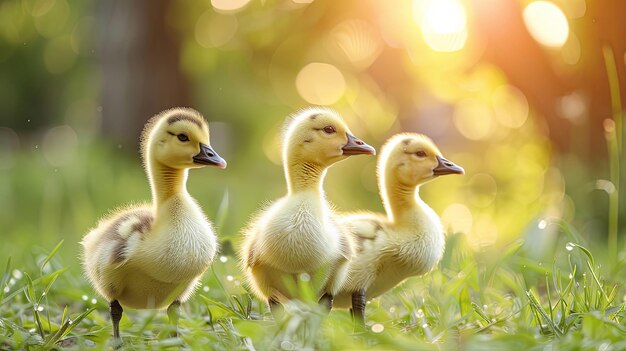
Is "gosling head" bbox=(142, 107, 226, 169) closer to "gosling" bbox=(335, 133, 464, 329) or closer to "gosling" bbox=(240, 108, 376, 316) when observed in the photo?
"gosling" bbox=(240, 108, 376, 316)

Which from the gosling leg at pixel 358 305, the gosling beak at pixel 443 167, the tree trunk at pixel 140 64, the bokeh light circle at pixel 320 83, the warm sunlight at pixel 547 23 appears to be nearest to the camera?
the gosling leg at pixel 358 305

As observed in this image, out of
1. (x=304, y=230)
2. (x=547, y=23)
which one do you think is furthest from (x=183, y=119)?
(x=547, y=23)

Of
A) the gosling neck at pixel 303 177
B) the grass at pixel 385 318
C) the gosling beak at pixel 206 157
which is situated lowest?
the grass at pixel 385 318

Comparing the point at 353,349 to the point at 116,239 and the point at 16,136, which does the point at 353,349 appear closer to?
the point at 116,239

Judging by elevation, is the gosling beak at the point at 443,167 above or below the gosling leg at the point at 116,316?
above

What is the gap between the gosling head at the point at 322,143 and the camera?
94.1 inches

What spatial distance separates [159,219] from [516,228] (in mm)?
2763

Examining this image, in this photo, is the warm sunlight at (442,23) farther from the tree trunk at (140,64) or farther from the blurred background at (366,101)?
the tree trunk at (140,64)

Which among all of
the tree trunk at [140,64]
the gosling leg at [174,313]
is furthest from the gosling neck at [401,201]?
the tree trunk at [140,64]

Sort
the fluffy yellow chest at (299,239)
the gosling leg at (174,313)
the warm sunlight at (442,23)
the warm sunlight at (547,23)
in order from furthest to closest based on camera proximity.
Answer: the warm sunlight at (442,23) → the warm sunlight at (547,23) → the gosling leg at (174,313) → the fluffy yellow chest at (299,239)

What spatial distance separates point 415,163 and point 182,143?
2.31ft

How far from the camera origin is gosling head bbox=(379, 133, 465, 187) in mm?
2646

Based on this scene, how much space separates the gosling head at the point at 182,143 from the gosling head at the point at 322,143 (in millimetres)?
210

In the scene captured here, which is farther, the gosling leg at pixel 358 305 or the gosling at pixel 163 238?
the gosling leg at pixel 358 305
